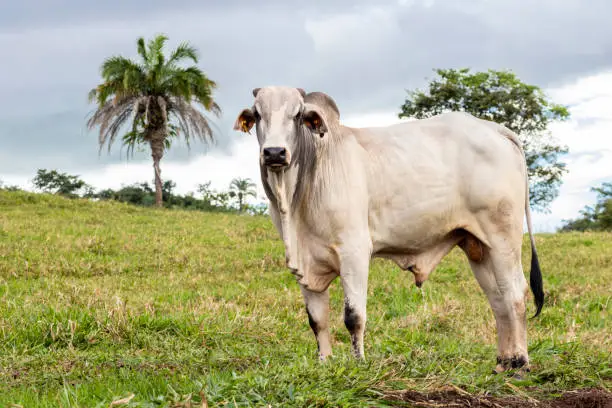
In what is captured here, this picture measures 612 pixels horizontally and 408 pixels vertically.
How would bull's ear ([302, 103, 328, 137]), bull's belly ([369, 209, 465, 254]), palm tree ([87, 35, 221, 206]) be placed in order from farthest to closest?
palm tree ([87, 35, 221, 206]) < bull's belly ([369, 209, 465, 254]) < bull's ear ([302, 103, 328, 137])

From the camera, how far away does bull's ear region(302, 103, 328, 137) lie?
474 centimetres

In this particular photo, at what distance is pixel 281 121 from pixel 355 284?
3.80 ft

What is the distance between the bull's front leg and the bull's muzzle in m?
0.77

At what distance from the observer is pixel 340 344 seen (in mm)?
6887

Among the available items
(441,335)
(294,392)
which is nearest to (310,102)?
(294,392)

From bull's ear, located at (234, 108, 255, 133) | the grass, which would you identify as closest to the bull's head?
bull's ear, located at (234, 108, 255, 133)

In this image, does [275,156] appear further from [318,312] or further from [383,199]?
[318,312]

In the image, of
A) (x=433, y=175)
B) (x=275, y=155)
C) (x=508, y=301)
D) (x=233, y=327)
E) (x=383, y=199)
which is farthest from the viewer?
(x=233, y=327)

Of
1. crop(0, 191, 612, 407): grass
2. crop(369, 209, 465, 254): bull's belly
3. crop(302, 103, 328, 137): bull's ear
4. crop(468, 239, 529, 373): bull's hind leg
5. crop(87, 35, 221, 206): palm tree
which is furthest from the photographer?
crop(87, 35, 221, 206): palm tree

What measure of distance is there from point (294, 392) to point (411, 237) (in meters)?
1.70

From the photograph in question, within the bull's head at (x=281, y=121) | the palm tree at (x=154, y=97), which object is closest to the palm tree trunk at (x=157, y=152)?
the palm tree at (x=154, y=97)

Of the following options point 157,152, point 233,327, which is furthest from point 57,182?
point 233,327

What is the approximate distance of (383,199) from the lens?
5102 millimetres

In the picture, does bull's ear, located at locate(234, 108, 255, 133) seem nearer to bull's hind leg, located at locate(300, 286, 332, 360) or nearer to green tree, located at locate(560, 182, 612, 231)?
bull's hind leg, located at locate(300, 286, 332, 360)
